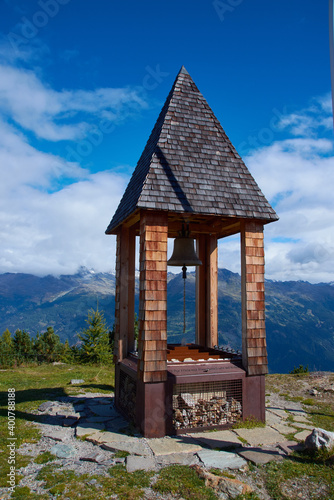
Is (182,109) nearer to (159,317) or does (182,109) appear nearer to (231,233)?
(231,233)

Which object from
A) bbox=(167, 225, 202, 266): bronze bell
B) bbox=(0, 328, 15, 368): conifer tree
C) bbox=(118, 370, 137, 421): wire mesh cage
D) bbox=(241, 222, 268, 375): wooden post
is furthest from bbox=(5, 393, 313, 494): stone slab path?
bbox=(0, 328, 15, 368): conifer tree

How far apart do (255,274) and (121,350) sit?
11.7ft

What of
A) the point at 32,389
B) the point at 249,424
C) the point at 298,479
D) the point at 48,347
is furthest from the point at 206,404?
the point at 48,347

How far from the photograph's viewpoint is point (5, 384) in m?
11.2

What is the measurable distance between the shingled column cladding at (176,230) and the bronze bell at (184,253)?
386 millimetres

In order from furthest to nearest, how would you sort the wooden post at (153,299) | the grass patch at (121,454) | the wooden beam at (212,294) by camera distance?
the wooden beam at (212,294)
the wooden post at (153,299)
the grass patch at (121,454)

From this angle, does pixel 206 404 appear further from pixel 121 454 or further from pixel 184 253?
pixel 184 253

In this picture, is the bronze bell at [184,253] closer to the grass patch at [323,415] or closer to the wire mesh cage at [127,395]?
the wire mesh cage at [127,395]

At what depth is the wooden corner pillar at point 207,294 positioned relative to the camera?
30.2 ft

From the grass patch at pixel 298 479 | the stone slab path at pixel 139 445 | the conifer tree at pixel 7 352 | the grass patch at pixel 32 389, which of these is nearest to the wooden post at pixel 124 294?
the stone slab path at pixel 139 445

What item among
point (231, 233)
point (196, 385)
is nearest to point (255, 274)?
point (231, 233)

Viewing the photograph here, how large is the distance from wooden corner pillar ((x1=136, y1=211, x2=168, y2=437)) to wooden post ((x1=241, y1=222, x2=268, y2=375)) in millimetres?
1675

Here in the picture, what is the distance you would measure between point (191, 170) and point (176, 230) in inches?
79.1

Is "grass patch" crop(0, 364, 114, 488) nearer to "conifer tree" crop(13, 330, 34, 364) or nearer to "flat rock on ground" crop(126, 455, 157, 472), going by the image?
"flat rock on ground" crop(126, 455, 157, 472)
